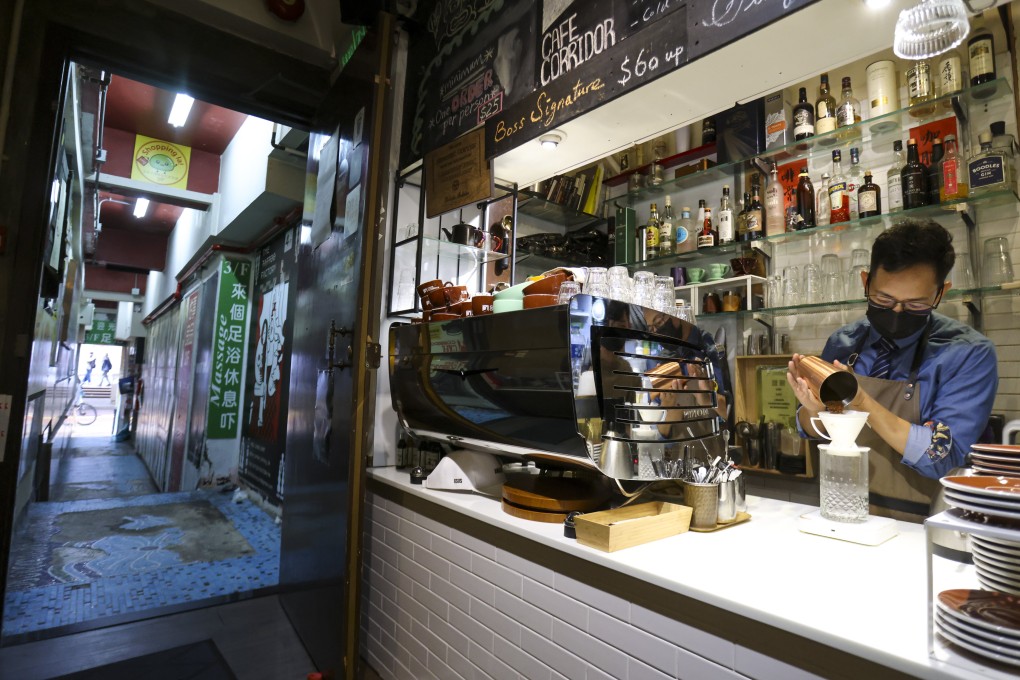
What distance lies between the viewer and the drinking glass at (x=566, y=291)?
147 centimetres

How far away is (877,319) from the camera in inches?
73.7

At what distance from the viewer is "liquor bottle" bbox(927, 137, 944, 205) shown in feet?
7.52

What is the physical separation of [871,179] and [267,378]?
5241mm

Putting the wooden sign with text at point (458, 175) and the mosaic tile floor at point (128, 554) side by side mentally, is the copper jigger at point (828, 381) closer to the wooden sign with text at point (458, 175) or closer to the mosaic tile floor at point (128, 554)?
the wooden sign with text at point (458, 175)

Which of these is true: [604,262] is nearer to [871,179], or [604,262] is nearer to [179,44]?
[871,179]

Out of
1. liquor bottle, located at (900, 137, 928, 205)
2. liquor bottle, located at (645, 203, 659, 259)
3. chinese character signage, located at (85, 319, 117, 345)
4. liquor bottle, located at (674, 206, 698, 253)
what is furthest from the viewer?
chinese character signage, located at (85, 319, 117, 345)

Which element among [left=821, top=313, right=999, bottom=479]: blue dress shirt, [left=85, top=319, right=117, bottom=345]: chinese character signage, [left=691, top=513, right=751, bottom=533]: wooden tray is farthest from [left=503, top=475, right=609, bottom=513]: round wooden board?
[left=85, top=319, right=117, bottom=345]: chinese character signage

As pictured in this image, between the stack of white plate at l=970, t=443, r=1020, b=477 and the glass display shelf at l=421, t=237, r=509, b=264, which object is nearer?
the stack of white plate at l=970, t=443, r=1020, b=477

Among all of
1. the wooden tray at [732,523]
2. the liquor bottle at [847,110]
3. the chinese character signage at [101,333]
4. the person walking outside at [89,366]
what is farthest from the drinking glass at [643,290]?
the chinese character signage at [101,333]

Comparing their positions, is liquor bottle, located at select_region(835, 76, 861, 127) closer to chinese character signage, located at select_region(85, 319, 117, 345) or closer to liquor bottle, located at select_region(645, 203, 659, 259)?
liquor bottle, located at select_region(645, 203, 659, 259)

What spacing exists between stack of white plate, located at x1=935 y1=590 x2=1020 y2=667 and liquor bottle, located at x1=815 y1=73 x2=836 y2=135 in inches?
100

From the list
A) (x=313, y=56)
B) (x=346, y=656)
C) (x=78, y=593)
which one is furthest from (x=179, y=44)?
(x=78, y=593)

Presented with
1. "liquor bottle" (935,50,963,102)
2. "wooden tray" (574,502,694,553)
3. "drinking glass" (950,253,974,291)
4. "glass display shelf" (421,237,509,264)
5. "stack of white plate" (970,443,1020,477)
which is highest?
"liquor bottle" (935,50,963,102)

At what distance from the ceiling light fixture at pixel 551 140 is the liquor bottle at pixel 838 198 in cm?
148
